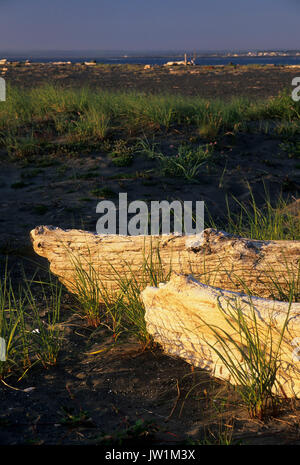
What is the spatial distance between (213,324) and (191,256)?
89 centimetres

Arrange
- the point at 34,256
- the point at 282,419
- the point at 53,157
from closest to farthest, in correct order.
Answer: the point at 282,419, the point at 34,256, the point at 53,157

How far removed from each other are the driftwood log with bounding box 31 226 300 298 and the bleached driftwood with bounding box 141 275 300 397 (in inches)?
16.7

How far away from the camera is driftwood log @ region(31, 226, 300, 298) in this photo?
11.1 ft

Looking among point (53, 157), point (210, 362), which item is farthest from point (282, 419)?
point (53, 157)

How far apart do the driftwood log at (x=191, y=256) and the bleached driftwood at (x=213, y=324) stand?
423 millimetres

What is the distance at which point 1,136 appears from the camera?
9742 millimetres

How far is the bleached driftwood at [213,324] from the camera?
2.52 m

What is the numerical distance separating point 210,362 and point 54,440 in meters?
1.09

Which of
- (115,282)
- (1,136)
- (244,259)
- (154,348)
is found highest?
(1,136)

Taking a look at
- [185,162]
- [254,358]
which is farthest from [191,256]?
[185,162]

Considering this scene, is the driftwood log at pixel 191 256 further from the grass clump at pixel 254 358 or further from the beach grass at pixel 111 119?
the beach grass at pixel 111 119

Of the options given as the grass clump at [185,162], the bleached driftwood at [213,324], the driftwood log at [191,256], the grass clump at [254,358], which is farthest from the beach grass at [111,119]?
the grass clump at [254,358]

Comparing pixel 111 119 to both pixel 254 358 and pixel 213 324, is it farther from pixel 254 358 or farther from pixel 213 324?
pixel 254 358
